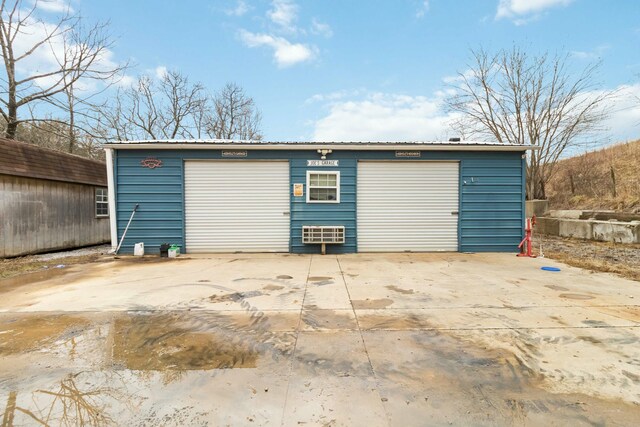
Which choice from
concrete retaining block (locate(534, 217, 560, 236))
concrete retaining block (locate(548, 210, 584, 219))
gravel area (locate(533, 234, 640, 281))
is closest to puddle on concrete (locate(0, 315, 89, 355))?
gravel area (locate(533, 234, 640, 281))

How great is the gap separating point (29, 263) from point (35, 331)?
5249mm

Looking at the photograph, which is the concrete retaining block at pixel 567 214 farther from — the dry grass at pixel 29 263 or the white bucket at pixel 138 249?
the dry grass at pixel 29 263

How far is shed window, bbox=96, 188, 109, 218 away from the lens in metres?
10.6

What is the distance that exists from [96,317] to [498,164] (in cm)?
959

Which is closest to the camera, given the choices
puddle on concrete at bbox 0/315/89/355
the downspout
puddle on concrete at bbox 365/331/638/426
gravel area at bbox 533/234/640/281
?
puddle on concrete at bbox 365/331/638/426

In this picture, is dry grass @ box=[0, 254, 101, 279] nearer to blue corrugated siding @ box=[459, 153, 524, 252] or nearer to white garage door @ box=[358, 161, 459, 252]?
white garage door @ box=[358, 161, 459, 252]

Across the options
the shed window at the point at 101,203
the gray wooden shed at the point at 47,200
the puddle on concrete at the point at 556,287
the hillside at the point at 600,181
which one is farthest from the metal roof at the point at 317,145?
the hillside at the point at 600,181

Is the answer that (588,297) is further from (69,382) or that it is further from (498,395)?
(69,382)

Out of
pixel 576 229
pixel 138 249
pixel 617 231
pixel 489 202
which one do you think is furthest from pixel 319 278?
pixel 576 229

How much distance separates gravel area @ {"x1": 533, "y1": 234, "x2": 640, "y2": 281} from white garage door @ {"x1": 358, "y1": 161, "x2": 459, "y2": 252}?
2629mm

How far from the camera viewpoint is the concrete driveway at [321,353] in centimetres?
193

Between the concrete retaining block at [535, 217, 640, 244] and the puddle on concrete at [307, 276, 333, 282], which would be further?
the concrete retaining block at [535, 217, 640, 244]

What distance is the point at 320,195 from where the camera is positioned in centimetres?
865

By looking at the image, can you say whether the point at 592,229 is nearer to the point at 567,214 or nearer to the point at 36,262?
the point at 567,214
